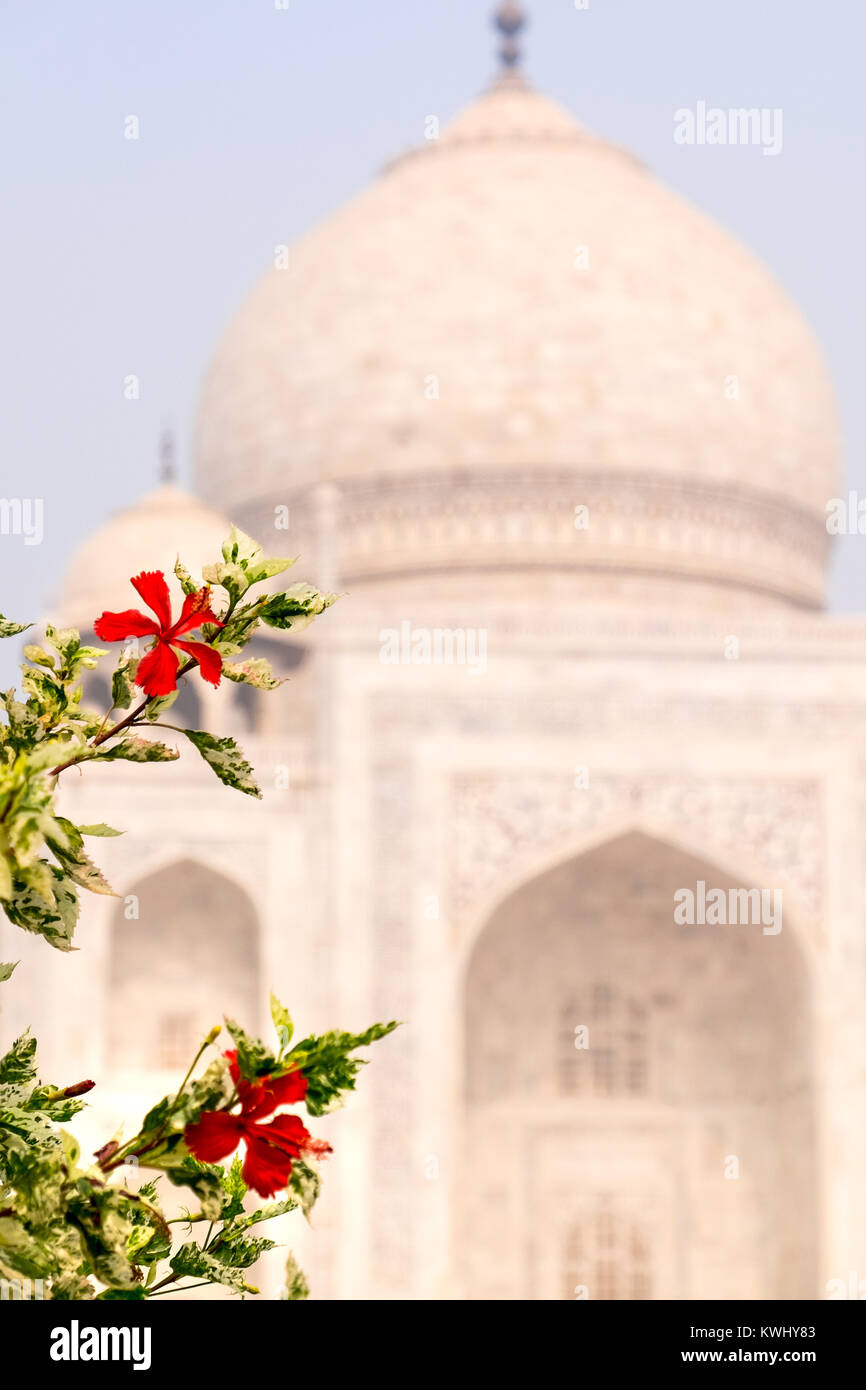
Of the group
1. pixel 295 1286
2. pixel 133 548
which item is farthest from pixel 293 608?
pixel 133 548

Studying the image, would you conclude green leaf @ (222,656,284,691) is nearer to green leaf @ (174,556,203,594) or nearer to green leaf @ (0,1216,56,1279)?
green leaf @ (174,556,203,594)

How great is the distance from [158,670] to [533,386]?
10.8 meters

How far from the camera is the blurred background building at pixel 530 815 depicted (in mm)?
9625

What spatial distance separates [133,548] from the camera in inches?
442

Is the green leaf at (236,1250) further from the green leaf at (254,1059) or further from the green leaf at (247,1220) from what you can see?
the green leaf at (254,1059)

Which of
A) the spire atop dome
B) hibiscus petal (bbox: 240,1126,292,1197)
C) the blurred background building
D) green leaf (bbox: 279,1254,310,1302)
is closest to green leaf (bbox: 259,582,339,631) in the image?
hibiscus petal (bbox: 240,1126,292,1197)

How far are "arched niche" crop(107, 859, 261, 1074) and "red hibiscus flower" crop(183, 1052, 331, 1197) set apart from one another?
29.5 feet

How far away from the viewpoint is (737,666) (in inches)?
395

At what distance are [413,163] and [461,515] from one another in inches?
102

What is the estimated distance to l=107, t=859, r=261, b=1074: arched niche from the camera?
989 centimetres

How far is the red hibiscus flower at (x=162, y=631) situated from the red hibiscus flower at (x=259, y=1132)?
188 mm

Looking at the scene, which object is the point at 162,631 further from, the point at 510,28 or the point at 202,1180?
the point at 510,28

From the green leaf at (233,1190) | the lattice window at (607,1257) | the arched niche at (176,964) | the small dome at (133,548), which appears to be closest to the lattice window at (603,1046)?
the lattice window at (607,1257)
